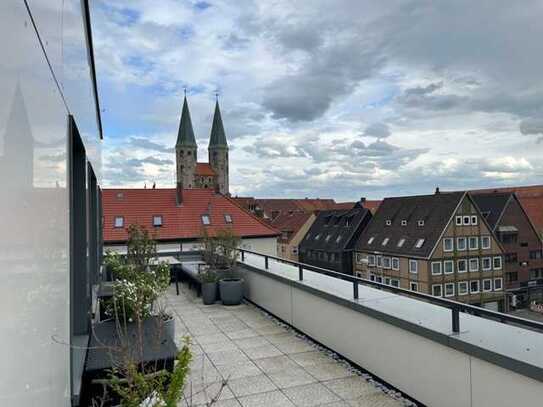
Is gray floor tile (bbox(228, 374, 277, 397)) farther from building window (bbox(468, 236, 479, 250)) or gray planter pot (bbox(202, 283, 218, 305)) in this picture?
building window (bbox(468, 236, 479, 250))

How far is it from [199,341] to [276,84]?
36.0 feet

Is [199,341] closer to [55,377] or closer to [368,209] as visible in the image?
[55,377]

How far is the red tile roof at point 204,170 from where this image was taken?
80812 millimetres

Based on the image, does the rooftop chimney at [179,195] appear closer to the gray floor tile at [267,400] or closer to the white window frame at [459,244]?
the gray floor tile at [267,400]

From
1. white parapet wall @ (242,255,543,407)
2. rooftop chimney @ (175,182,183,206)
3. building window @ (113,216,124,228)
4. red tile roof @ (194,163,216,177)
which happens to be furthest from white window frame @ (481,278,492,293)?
red tile roof @ (194,163,216,177)

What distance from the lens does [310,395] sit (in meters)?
3.69

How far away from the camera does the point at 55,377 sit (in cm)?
159

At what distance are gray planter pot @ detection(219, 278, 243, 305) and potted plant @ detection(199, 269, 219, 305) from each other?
0.83 ft

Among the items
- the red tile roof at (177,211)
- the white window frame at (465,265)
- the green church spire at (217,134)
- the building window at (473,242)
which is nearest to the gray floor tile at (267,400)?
the red tile roof at (177,211)

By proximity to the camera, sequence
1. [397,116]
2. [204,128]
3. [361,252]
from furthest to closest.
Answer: [204,128] < [361,252] < [397,116]

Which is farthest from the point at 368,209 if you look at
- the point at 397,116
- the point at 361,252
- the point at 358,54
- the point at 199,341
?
the point at 199,341

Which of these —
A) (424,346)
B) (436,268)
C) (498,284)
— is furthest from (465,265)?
(424,346)

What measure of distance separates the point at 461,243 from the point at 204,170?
61200mm

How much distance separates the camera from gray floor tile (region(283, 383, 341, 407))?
11.7 feet
